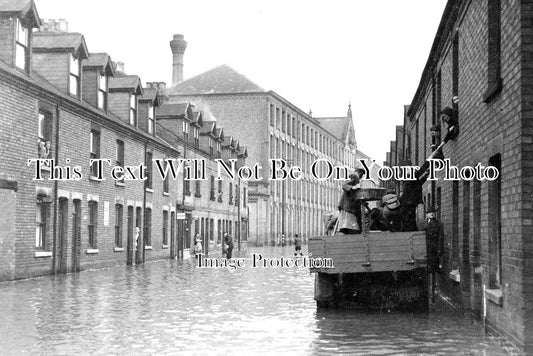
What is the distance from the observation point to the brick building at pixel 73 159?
23.0m

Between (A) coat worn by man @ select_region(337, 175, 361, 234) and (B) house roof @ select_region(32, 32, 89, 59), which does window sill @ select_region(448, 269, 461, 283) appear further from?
(B) house roof @ select_region(32, 32, 89, 59)

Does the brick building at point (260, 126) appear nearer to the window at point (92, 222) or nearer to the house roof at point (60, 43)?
the window at point (92, 222)

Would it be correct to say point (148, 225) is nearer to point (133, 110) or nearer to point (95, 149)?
point (133, 110)

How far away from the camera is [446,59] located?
719 inches

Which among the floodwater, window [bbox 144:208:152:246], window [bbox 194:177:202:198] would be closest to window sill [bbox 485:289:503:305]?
the floodwater

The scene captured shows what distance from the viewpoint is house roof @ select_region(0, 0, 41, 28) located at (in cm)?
2378

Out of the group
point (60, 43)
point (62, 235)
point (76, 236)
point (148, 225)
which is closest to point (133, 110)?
point (148, 225)

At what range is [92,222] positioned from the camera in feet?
98.2

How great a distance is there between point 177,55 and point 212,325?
6670cm

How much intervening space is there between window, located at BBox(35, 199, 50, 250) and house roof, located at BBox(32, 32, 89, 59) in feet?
18.7

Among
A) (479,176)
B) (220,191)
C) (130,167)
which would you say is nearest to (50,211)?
(130,167)

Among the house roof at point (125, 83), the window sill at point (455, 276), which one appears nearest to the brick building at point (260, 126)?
the house roof at point (125, 83)

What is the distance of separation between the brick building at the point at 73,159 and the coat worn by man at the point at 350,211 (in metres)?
11.0

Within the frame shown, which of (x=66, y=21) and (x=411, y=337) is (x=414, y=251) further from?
(x=66, y=21)
